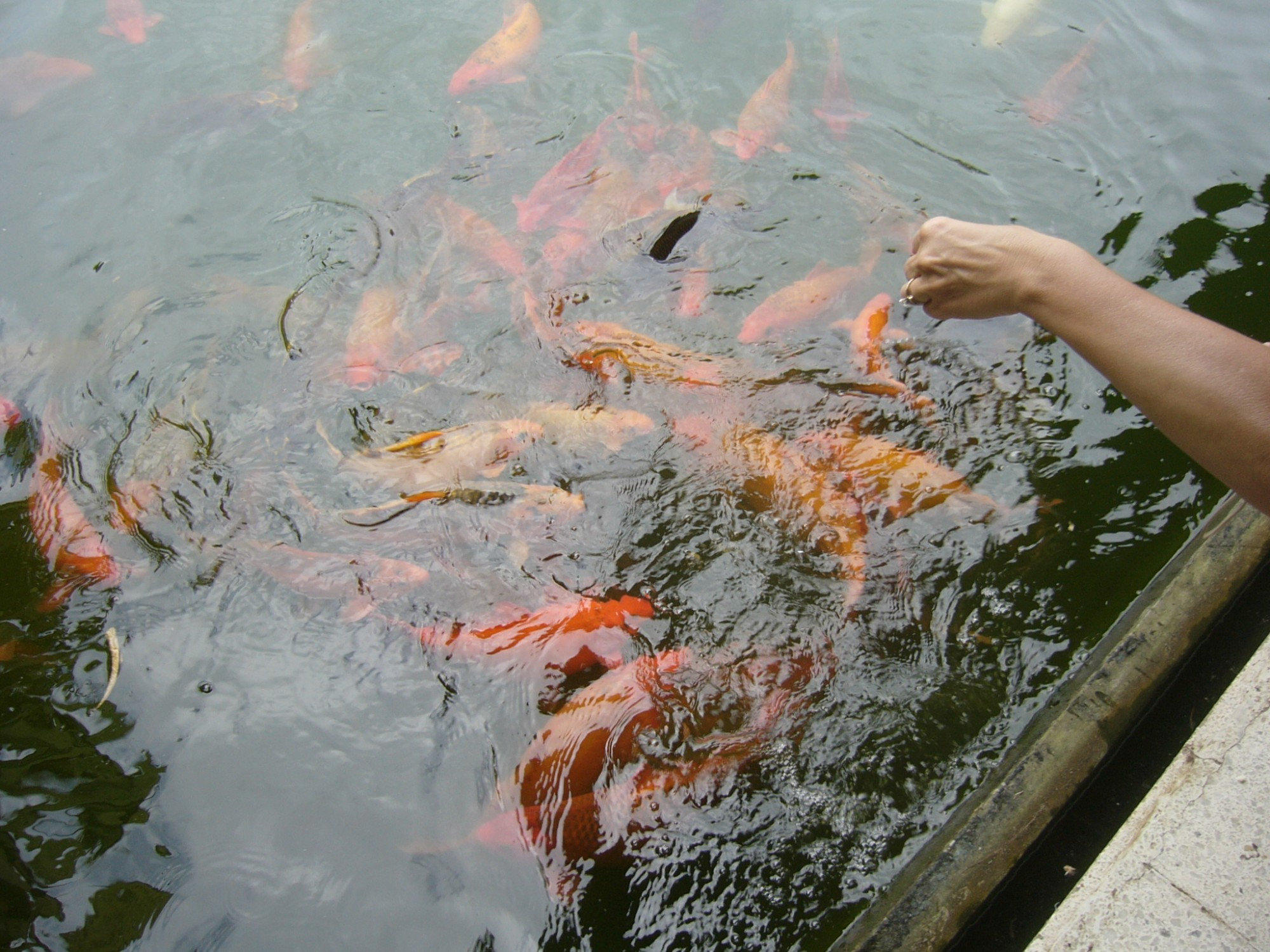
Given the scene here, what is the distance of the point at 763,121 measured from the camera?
195 inches

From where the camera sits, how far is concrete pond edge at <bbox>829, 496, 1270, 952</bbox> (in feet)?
8.58

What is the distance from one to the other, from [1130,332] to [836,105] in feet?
11.8

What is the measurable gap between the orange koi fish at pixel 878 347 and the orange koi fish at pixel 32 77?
17.7 ft

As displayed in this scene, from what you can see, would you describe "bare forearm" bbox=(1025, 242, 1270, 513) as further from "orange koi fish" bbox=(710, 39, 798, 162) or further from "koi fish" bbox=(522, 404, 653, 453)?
"orange koi fish" bbox=(710, 39, 798, 162)

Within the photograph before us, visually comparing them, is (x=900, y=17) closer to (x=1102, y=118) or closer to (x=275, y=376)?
(x=1102, y=118)

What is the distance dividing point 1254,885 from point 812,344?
2712 millimetres

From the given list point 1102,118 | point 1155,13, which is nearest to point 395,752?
point 1102,118

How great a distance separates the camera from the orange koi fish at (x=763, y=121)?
4.84 m

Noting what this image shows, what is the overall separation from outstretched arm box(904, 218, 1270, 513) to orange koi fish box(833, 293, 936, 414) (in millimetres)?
1337

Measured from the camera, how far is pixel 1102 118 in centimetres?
493

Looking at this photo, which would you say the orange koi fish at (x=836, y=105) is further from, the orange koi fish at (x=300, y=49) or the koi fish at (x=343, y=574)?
the koi fish at (x=343, y=574)

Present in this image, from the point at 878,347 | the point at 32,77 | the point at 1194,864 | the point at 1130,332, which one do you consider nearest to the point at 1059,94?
the point at 878,347

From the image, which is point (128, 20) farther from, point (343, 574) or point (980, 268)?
point (980, 268)

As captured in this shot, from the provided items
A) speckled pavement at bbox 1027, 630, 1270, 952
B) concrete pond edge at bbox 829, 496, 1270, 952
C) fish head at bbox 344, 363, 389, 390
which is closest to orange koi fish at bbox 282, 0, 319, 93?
fish head at bbox 344, 363, 389, 390
